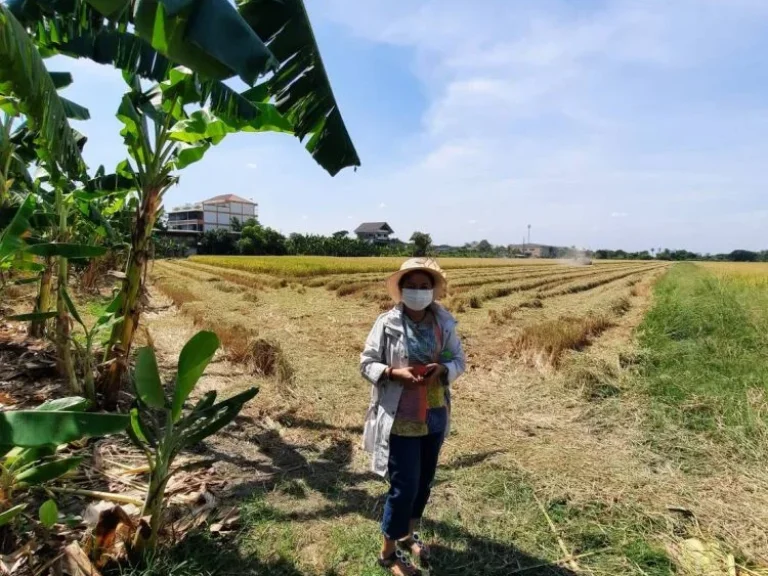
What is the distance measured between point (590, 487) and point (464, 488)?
892mm

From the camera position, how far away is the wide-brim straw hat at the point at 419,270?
2402mm

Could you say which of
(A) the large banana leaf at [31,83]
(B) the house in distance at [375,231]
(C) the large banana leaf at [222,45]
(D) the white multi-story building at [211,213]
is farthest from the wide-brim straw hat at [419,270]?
(B) the house in distance at [375,231]

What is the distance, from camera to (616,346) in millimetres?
7699

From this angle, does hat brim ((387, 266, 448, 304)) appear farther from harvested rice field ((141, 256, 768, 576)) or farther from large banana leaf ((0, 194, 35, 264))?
large banana leaf ((0, 194, 35, 264))

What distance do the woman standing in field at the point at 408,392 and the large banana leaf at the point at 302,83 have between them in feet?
6.79

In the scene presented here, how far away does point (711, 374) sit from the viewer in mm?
5453

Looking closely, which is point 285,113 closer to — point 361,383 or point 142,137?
point 142,137

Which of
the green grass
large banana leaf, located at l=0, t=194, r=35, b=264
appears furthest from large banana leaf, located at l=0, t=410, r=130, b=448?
the green grass

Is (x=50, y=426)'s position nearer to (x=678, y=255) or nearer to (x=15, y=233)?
(x=15, y=233)

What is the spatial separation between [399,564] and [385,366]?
106cm

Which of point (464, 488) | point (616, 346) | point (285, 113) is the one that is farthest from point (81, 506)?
point (616, 346)

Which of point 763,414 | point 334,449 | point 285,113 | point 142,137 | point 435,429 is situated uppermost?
point 285,113

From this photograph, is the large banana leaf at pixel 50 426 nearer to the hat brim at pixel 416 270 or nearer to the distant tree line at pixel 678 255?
the hat brim at pixel 416 270

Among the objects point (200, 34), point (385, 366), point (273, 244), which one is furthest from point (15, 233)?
point (273, 244)
